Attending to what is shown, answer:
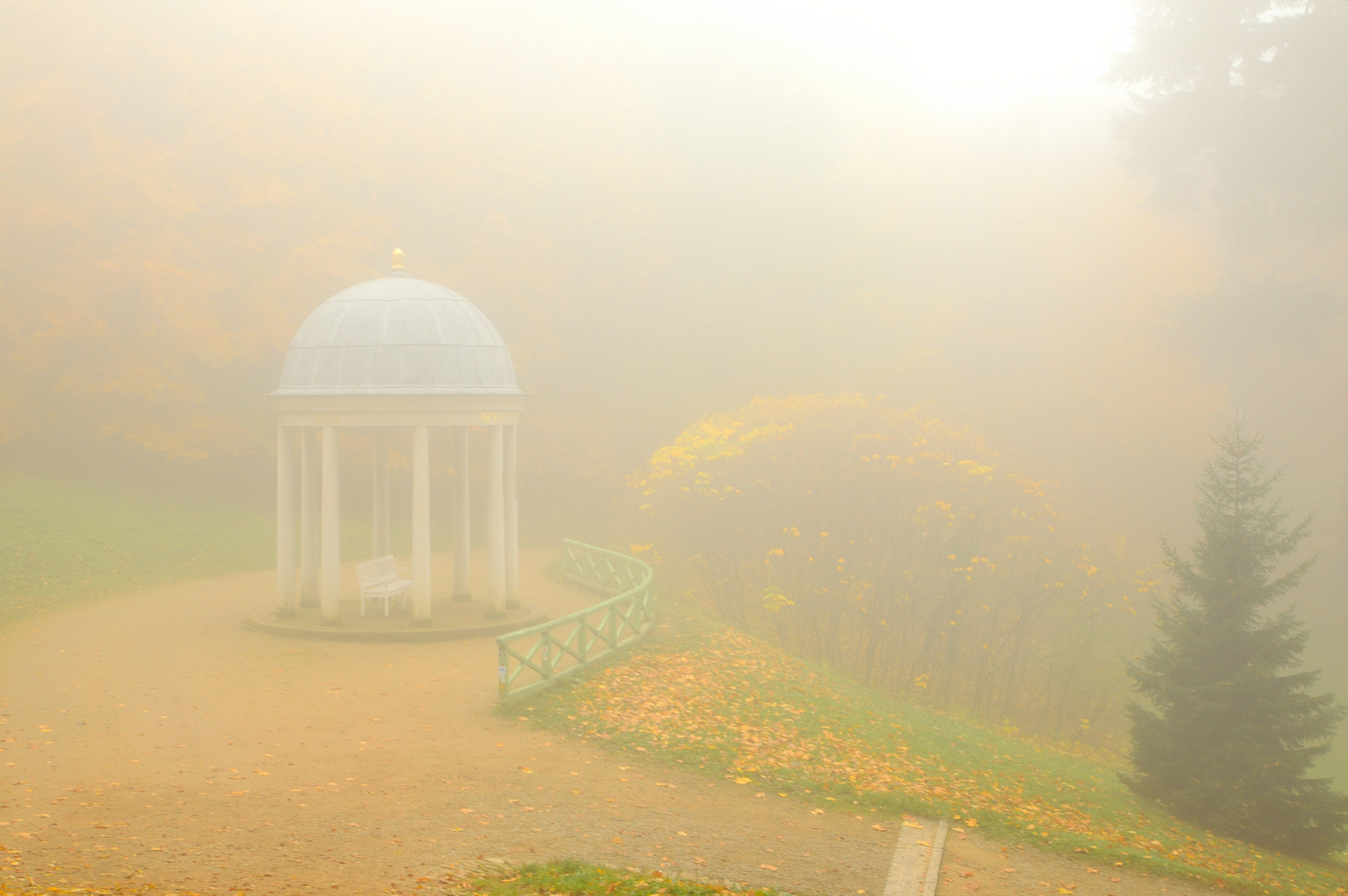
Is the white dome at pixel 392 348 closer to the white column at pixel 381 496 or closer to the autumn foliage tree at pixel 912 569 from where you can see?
the white column at pixel 381 496

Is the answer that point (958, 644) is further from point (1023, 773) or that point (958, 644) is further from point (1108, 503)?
point (1108, 503)

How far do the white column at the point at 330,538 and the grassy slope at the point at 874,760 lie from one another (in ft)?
17.8

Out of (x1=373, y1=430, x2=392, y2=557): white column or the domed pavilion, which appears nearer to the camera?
the domed pavilion

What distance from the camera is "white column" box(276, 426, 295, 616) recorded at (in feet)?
61.2

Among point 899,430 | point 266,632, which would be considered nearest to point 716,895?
point 266,632

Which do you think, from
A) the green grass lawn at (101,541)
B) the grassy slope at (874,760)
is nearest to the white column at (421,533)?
the grassy slope at (874,760)

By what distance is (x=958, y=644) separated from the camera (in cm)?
2319

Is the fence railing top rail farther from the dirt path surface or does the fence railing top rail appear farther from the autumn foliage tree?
the autumn foliage tree

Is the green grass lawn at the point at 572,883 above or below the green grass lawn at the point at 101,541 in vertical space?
above

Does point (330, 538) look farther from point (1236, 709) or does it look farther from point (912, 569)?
point (1236, 709)

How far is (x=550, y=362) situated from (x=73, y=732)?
92.9 ft

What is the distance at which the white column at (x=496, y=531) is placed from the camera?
18.7m

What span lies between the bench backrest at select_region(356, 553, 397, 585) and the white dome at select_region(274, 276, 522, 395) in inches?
133

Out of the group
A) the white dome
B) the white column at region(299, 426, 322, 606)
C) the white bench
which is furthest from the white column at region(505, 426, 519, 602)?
the white column at region(299, 426, 322, 606)
